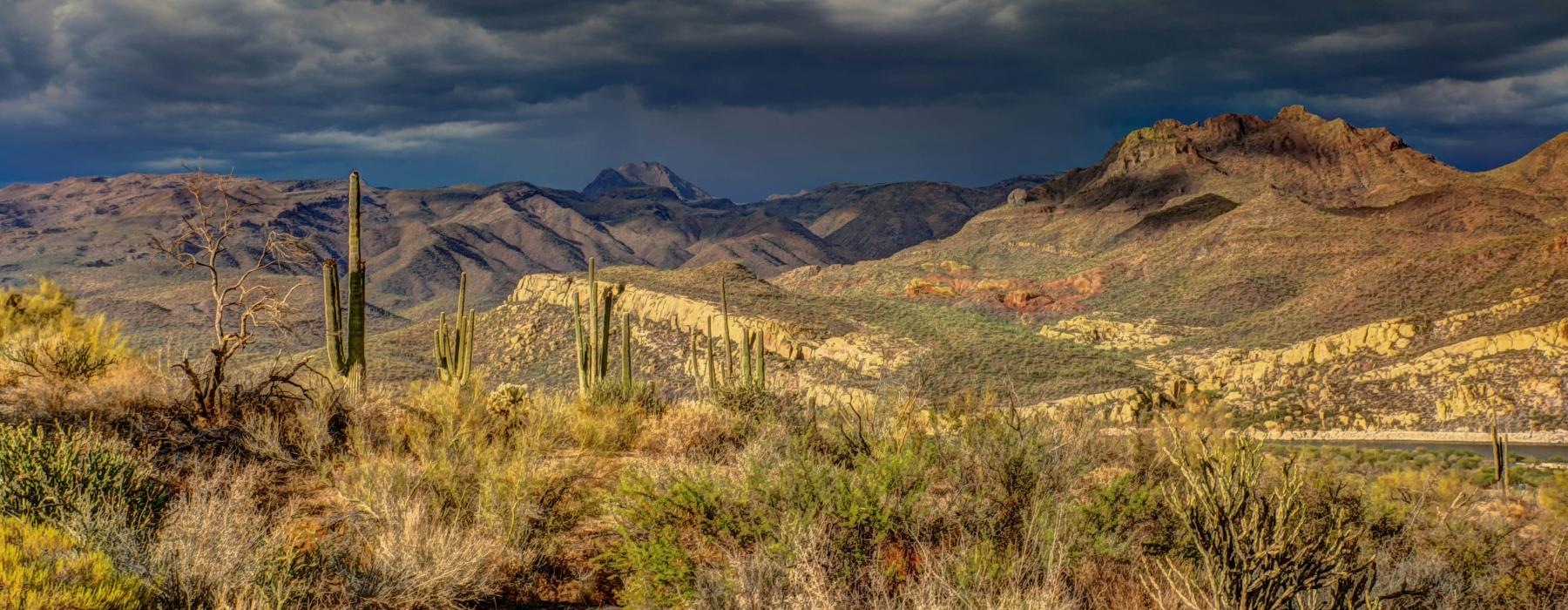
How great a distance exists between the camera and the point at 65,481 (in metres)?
6.00

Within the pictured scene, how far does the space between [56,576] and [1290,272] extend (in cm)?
7355

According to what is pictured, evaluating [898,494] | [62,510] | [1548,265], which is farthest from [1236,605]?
[1548,265]

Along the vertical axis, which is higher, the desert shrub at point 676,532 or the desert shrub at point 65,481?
the desert shrub at point 65,481

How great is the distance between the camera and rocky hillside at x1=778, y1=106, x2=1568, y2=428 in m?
38.5

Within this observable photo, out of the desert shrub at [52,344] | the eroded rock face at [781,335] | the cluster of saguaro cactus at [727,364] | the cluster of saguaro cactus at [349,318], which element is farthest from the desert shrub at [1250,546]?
the eroded rock face at [781,335]

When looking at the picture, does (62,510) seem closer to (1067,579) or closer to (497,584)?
(497,584)

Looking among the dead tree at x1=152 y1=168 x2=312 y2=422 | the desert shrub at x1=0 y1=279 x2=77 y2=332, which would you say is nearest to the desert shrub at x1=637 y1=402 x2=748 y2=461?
the dead tree at x1=152 y1=168 x2=312 y2=422

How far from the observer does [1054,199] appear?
13688 centimetres

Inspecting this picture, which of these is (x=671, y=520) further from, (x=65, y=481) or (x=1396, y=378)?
(x=1396, y=378)

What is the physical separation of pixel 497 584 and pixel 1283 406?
40492 millimetres

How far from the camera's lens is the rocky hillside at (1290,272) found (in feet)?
126

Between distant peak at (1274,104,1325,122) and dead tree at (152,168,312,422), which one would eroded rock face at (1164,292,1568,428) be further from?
distant peak at (1274,104,1325,122)

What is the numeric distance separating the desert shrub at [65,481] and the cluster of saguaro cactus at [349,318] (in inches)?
207

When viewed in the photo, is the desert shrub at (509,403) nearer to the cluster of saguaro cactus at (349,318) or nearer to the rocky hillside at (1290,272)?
the cluster of saguaro cactus at (349,318)
